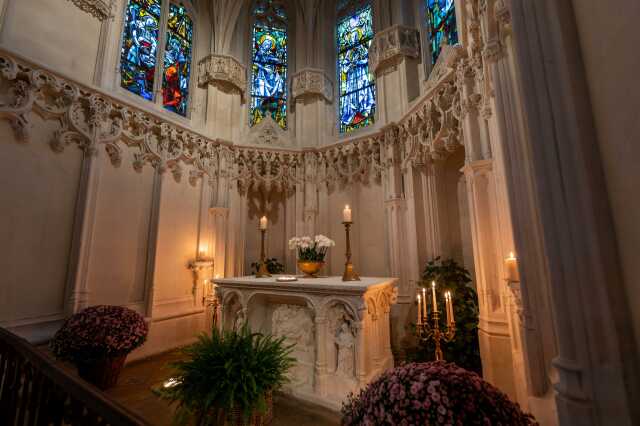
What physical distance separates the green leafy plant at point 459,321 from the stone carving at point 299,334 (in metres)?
1.63

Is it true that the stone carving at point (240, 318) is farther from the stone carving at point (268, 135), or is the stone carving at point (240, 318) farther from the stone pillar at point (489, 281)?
the stone carving at point (268, 135)

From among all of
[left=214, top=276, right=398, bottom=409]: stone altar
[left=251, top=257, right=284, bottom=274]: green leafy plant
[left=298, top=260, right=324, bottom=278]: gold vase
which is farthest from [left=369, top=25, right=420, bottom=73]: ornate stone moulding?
[left=251, top=257, right=284, bottom=274]: green leafy plant

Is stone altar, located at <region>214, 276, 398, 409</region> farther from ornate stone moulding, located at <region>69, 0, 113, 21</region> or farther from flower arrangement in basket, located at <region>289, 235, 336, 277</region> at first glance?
ornate stone moulding, located at <region>69, 0, 113, 21</region>

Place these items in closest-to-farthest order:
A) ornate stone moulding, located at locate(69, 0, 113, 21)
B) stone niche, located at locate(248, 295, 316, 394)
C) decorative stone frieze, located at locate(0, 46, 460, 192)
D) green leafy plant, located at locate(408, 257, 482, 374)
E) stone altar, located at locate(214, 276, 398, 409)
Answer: stone altar, located at locate(214, 276, 398, 409), stone niche, located at locate(248, 295, 316, 394), green leafy plant, located at locate(408, 257, 482, 374), decorative stone frieze, located at locate(0, 46, 460, 192), ornate stone moulding, located at locate(69, 0, 113, 21)

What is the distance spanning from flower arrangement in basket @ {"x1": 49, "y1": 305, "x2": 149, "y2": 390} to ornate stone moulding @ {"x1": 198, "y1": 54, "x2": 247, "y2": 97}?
17.4 feet

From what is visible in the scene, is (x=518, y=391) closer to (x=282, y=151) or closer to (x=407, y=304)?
(x=407, y=304)

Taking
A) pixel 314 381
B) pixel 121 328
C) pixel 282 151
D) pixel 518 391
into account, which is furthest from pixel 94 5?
pixel 518 391

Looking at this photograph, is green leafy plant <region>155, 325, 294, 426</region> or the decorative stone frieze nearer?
green leafy plant <region>155, 325, 294, 426</region>

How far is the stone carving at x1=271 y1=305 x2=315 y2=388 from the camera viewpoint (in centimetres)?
347

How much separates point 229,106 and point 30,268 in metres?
4.80

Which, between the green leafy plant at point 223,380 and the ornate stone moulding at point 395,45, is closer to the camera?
the green leafy plant at point 223,380

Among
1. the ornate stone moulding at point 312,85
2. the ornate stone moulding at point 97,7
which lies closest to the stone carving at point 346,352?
the ornate stone moulding at point 312,85

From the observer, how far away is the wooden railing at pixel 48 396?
1077 mm

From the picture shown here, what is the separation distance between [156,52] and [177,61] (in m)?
0.48
